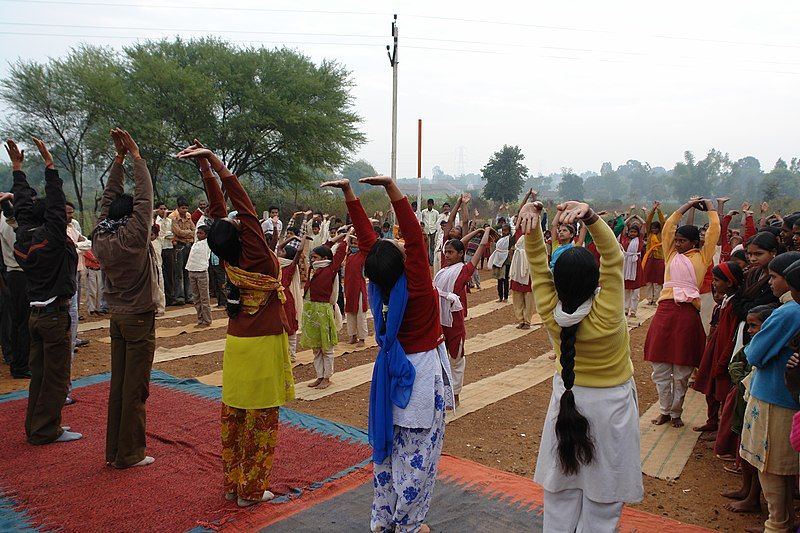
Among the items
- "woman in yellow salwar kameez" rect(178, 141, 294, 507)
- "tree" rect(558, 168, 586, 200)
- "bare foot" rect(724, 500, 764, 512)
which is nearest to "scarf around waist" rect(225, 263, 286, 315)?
"woman in yellow salwar kameez" rect(178, 141, 294, 507)

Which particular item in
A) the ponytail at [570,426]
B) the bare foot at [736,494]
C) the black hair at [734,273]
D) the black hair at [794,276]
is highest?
the black hair at [794,276]

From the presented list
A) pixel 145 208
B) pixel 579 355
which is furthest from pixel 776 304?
pixel 145 208

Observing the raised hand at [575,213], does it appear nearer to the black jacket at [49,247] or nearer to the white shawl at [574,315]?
the white shawl at [574,315]

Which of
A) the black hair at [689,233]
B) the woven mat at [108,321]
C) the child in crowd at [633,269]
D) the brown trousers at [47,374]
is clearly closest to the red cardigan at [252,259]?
the brown trousers at [47,374]

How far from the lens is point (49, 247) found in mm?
5027

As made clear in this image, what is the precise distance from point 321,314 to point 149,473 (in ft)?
9.47

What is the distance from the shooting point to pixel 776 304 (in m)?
4.32

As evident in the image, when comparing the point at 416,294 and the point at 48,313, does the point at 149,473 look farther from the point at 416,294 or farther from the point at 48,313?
the point at 416,294

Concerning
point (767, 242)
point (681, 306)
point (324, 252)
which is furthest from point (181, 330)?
point (767, 242)

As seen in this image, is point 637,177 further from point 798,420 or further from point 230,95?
point 798,420

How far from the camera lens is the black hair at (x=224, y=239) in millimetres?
3768

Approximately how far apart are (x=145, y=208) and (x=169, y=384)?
3.14 meters

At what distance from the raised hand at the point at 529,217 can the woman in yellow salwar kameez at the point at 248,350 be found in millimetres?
1922

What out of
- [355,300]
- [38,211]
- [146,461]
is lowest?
[146,461]
